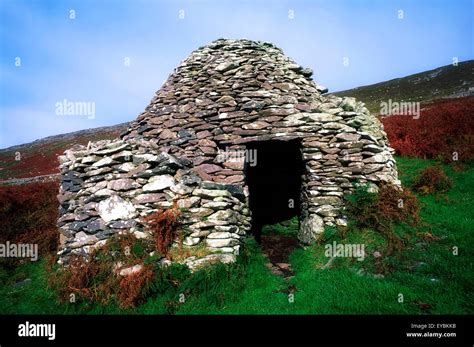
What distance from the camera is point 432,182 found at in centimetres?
968

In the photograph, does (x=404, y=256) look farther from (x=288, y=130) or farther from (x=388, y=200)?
(x=288, y=130)

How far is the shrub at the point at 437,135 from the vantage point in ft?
38.5

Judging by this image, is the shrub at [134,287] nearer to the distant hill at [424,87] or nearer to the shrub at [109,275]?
the shrub at [109,275]

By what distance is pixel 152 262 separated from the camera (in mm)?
6273

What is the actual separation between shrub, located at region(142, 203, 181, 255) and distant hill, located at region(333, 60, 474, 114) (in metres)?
40.1
